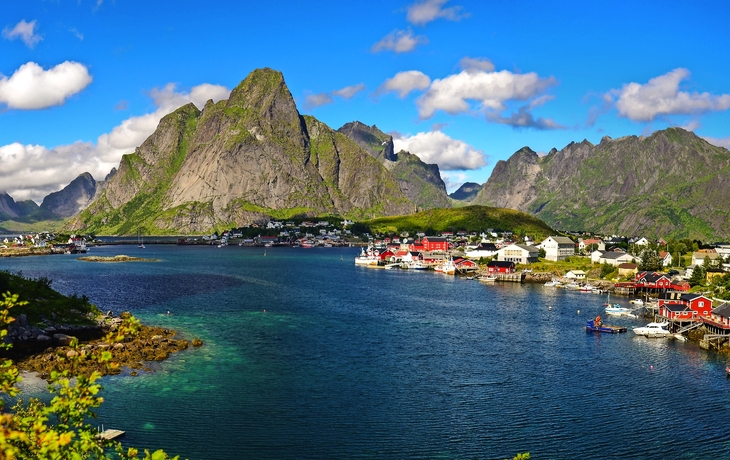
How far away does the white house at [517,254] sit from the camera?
15438 cm

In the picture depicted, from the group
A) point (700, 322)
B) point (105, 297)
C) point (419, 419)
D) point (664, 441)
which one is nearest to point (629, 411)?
point (664, 441)

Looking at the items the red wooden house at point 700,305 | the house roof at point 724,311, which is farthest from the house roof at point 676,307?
the house roof at point 724,311

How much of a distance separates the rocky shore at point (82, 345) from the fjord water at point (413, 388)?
221cm

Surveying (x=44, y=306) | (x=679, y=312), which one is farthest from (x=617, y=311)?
(x=44, y=306)

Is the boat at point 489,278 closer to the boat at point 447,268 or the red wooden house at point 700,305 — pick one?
the boat at point 447,268

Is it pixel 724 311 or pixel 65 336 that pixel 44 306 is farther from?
pixel 724 311

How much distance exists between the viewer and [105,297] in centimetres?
9388

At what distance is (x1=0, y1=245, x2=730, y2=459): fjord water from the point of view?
118 ft

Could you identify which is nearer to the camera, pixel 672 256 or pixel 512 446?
pixel 512 446

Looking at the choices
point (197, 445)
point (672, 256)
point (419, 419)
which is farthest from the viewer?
point (672, 256)

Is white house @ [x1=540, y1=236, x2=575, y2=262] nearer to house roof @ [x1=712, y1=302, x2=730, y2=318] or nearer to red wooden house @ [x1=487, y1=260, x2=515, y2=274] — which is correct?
red wooden house @ [x1=487, y1=260, x2=515, y2=274]

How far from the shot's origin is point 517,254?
509ft

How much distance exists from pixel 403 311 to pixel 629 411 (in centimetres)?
4561

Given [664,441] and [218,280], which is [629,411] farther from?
[218,280]
